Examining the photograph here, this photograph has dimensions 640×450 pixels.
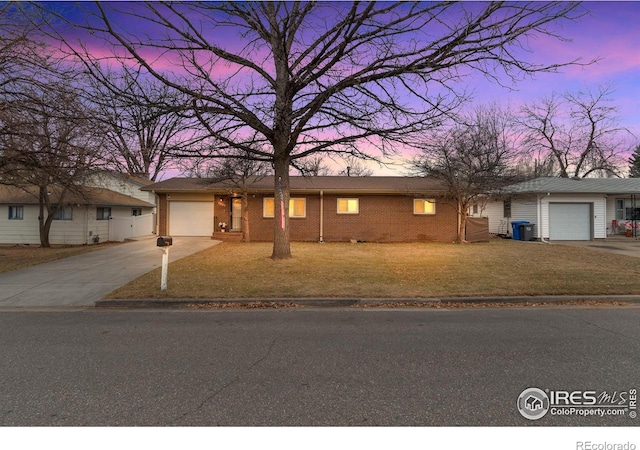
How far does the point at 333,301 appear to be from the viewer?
22.9ft

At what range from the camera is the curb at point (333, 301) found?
22.7ft

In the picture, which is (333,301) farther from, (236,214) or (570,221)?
(570,221)

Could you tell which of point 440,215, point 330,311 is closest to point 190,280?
point 330,311

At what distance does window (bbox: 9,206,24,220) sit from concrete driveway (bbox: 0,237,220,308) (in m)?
11.2

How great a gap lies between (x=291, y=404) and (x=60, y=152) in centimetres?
1204

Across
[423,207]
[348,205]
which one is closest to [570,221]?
[423,207]

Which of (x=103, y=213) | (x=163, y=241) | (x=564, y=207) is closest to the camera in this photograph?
(x=163, y=241)

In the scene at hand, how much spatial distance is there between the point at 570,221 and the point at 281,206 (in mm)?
17902

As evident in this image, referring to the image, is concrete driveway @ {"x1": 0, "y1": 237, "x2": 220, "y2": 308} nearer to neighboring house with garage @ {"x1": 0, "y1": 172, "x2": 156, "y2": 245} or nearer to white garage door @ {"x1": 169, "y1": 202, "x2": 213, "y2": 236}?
white garage door @ {"x1": 169, "y1": 202, "x2": 213, "y2": 236}

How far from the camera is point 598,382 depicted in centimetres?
350

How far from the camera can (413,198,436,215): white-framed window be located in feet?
65.0

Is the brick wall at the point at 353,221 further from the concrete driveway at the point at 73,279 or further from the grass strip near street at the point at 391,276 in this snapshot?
the concrete driveway at the point at 73,279

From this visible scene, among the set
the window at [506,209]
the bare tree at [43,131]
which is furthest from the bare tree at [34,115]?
the window at [506,209]

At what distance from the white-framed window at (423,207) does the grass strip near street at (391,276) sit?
6596 mm
